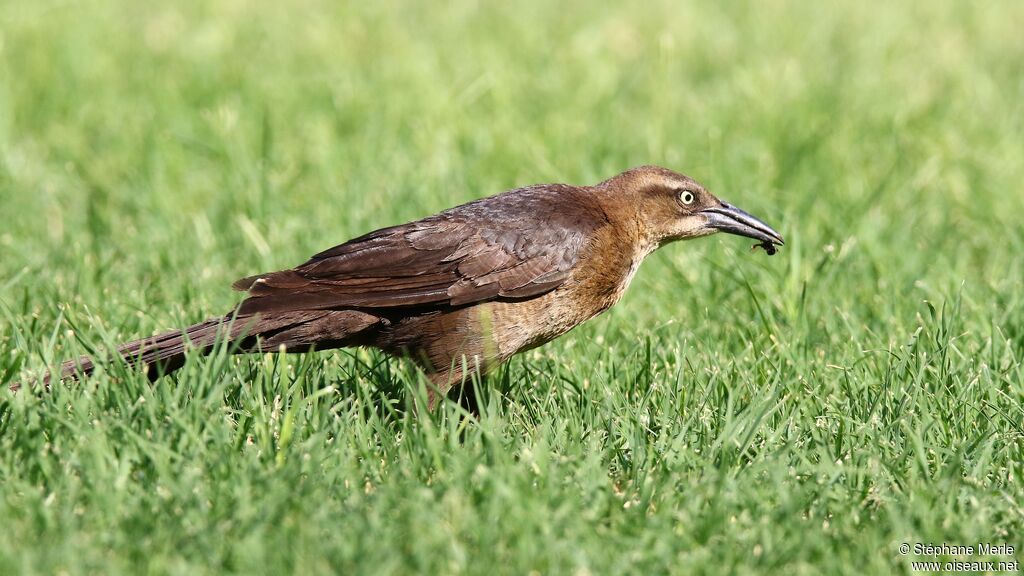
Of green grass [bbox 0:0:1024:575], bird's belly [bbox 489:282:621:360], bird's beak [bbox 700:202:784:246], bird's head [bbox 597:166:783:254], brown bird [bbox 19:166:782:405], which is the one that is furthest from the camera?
bird's beak [bbox 700:202:784:246]

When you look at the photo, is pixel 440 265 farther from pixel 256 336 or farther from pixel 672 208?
pixel 672 208

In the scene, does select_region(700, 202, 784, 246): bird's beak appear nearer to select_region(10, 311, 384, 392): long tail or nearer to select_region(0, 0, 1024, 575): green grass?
select_region(0, 0, 1024, 575): green grass

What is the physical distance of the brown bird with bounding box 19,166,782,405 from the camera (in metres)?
4.39

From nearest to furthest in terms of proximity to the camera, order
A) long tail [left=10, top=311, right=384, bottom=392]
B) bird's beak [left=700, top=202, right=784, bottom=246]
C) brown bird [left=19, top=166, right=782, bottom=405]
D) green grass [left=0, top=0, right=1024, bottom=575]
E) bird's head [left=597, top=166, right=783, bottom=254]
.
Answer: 1. green grass [left=0, top=0, right=1024, bottom=575]
2. long tail [left=10, top=311, right=384, bottom=392]
3. brown bird [left=19, top=166, right=782, bottom=405]
4. bird's head [left=597, top=166, right=783, bottom=254]
5. bird's beak [left=700, top=202, right=784, bottom=246]

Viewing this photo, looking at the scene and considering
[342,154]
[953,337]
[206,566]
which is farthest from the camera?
[342,154]

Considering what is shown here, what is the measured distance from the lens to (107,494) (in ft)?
11.0

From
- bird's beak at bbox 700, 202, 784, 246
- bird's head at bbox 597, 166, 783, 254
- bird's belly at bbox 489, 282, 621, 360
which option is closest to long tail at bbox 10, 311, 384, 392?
bird's belly at bbox 489, 282, 621, 360

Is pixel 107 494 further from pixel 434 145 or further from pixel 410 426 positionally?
pixel 434 145

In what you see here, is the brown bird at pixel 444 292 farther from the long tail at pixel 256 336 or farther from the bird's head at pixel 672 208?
the bird's head at pixel 672 208

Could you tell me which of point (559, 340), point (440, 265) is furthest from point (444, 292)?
point (559, 340)

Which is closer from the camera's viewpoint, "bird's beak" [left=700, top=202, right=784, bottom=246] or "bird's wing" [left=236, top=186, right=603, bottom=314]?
"bird's wing" [left=236, top=186, right=603, bottom=314]

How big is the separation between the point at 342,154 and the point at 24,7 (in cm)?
384

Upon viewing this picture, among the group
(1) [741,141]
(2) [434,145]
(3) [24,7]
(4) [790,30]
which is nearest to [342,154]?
(2) [434,145]

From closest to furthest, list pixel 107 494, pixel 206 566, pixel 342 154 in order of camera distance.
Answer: pixel 206 566, pixel 107 494, pixel 342 154
